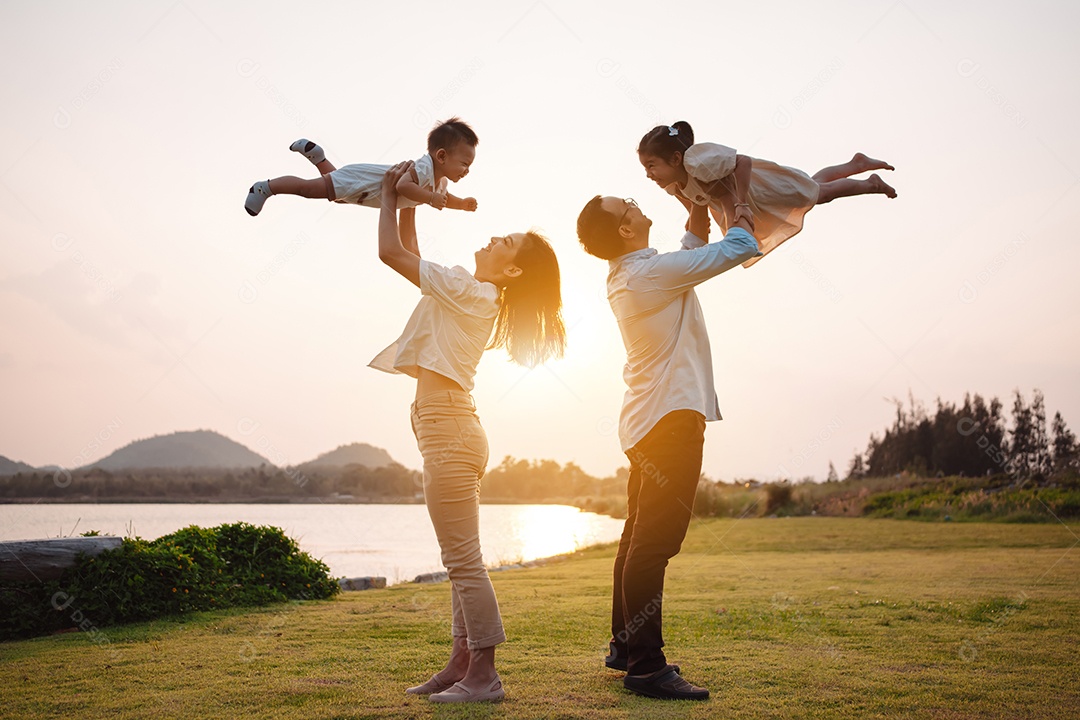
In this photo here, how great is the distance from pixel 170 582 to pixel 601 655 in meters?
3.81

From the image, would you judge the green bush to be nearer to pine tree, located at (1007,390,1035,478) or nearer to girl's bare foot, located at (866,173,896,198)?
girl's bare foot, located at (866,173,896,198)

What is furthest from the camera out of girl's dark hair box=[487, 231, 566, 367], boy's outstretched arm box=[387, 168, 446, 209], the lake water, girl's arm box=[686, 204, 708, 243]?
the lake water

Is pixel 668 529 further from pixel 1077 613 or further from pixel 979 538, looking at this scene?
pixel 979 538

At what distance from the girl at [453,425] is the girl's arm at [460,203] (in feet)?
1.61

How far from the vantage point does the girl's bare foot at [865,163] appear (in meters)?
4.41

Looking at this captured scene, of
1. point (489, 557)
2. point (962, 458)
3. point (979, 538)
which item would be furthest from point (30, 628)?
point (962, 458)

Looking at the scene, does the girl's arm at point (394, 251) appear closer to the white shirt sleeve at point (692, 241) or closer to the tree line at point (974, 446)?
the white shirt sleeve at point (692, 241)

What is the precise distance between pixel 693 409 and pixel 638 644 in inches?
44.9

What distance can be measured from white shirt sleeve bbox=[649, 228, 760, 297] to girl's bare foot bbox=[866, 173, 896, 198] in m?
1.01

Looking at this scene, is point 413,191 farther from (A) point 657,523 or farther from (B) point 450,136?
(A) point 657,523

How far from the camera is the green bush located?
5.90m

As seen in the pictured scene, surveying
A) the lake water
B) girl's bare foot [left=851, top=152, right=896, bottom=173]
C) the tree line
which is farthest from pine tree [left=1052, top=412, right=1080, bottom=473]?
girl's bare foot [left=851, top=152, right=896, bottom=173]

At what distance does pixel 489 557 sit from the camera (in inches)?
627

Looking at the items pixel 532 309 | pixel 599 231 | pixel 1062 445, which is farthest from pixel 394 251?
pixel 1062 445
